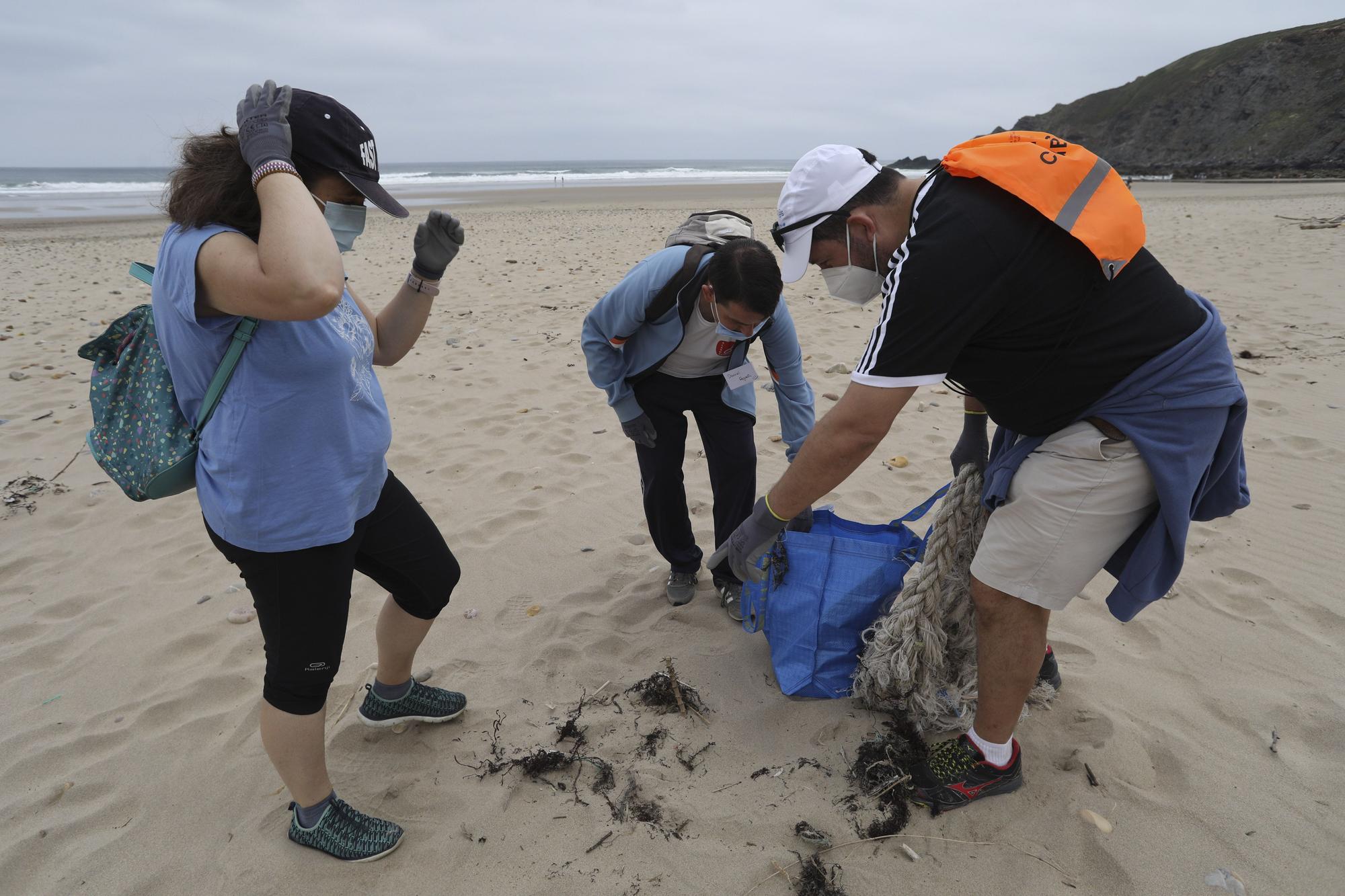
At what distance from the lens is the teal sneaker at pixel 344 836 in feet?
6.41

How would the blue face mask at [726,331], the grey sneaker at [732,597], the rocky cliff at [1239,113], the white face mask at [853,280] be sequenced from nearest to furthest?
the white face mask at [853,280] → the blue face mask at [726,331] → the grey sneaker at [732,597] → the rocky cliff at [1239,113]

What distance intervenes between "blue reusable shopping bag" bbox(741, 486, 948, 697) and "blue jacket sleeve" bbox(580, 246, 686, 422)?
91 centimetres

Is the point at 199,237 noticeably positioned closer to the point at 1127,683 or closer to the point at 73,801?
the point at 73,801

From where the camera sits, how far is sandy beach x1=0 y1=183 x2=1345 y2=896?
1968 mm

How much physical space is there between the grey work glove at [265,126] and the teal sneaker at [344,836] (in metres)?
1.67

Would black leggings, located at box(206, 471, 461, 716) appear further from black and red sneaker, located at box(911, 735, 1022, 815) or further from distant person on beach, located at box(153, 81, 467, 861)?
black and red sneaker, located at box(911, 735, 1022, 815)

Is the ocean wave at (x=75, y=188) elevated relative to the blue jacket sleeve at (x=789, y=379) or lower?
elevated

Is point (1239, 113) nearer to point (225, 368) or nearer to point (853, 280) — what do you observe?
point (853, 280)

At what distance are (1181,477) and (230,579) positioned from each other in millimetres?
3680

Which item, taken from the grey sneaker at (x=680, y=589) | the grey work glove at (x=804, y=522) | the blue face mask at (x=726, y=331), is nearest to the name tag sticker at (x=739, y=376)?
the blue face mask at (x=726, y=331)

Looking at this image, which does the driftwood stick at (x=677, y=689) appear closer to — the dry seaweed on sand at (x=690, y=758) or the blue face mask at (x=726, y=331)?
the dry seaweed on sand at (x=690, y=758)

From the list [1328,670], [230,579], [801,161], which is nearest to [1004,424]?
[801,161]

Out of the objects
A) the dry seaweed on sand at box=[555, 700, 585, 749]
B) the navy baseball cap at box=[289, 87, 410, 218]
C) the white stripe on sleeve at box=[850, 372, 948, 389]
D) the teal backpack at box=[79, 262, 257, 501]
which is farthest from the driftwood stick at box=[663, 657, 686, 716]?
the navy baseball cap at box=[289, 87, 410, 218]

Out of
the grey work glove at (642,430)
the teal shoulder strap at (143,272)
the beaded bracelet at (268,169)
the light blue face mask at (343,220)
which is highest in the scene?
the beaded bracelet at (268,169)
